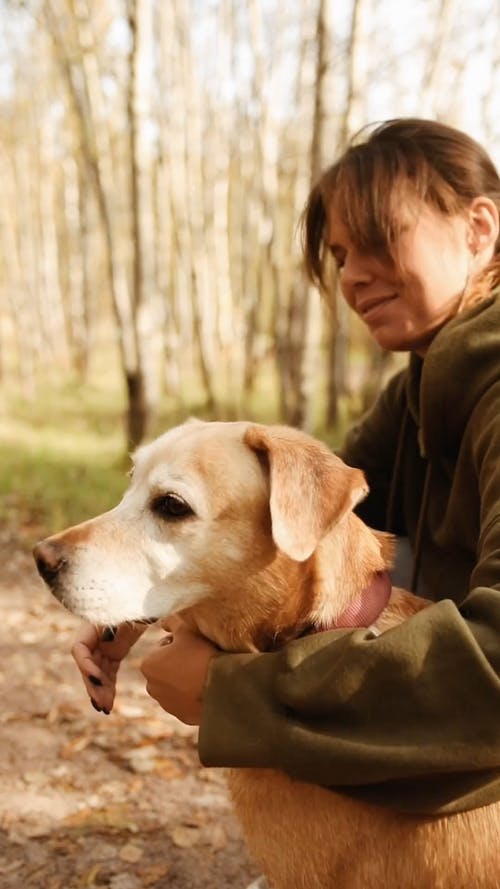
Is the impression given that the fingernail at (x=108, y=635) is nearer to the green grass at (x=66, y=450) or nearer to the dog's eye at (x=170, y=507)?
the dog's eye at (x=170, y=507)

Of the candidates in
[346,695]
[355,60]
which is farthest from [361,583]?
[355,60]

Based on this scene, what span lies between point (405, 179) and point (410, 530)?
1.26 meters

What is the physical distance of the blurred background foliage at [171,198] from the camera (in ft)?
27.1

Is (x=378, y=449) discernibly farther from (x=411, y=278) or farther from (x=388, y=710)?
(x=388, y=710)

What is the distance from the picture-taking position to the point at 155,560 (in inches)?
82.9

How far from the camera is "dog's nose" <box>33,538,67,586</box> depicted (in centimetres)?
206

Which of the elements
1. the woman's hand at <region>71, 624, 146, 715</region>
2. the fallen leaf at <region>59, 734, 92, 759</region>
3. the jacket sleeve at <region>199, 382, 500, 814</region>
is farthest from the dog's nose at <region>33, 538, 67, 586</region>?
the fallen leaf at <region>59, 734, 92, 759</region>

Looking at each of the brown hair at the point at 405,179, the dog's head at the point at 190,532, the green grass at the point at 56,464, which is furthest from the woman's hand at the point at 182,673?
Answer: the green grass at the point at 56,464

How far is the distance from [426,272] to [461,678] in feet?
4.48

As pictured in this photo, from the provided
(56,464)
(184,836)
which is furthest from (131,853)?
(56,464)

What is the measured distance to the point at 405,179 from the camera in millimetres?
2496

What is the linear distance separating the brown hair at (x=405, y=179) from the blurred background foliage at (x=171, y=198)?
1.02m

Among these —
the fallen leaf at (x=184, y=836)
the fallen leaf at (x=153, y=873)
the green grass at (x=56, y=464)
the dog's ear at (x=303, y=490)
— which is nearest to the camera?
the dog's ear at (x=303, y=490)

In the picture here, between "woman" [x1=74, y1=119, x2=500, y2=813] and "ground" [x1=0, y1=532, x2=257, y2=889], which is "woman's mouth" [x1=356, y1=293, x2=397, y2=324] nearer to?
"woman" [x1=74, y1=119, x2=500, y2=813]
